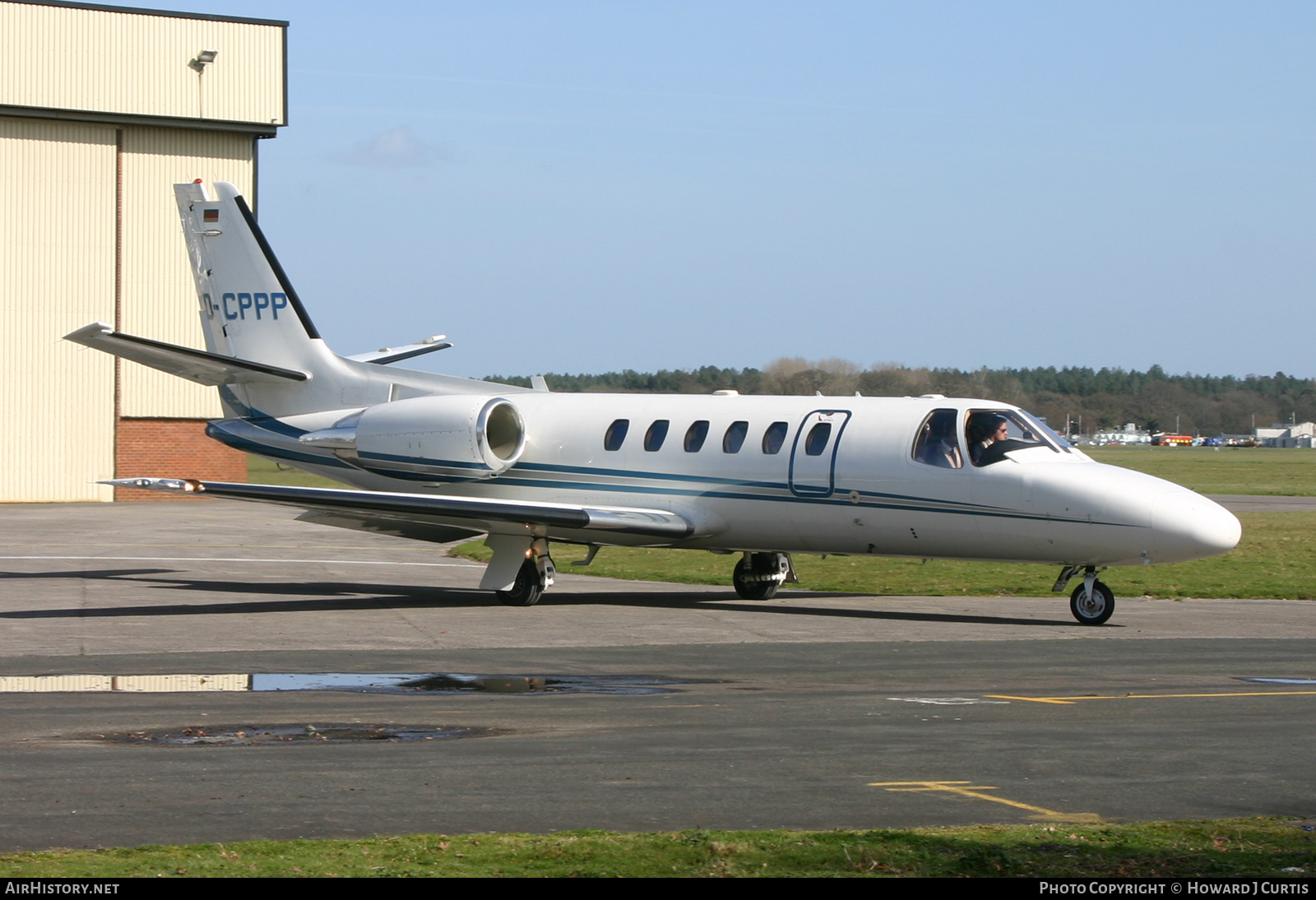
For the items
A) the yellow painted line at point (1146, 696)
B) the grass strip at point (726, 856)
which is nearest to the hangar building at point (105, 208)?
the yellow painted line at point (1146, 696)

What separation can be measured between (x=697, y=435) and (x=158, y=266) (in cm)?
3022

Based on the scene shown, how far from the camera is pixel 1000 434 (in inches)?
731

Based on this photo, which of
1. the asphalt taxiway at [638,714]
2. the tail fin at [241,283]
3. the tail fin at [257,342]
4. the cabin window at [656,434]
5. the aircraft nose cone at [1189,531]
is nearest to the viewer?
the asphalt taxiway at [638,714]

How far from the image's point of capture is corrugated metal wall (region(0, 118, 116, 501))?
1747 inches

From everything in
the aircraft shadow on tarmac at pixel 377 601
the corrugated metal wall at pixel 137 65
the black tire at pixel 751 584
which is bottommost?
the aircraft shadow on tarmac at pixel 377 601

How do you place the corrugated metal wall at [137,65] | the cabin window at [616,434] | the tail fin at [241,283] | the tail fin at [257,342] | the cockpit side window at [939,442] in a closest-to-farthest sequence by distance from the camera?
the cockpit side window at [939,442], the cabin window at [616,434], the tail fin at [257,342], the tail fin at [241,283], the corrugated metal wall at [137,65]

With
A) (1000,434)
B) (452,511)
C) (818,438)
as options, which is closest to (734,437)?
(818,438)

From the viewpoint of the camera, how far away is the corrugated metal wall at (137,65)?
Result: 43.8 meters

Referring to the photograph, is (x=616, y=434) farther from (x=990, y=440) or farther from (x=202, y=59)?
(x=202, y=59)

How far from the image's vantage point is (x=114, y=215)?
4525cm

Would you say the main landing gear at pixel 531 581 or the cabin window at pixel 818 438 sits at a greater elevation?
the cabin window at pixel 818 438

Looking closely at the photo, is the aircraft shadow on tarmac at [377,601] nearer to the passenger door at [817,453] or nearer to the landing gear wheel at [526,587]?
the landing gear wheel at [526,587]

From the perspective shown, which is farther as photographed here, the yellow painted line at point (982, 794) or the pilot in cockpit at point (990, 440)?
the pilot in cockpit at point (990, 440)

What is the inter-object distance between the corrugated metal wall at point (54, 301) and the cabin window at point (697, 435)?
2943cm
